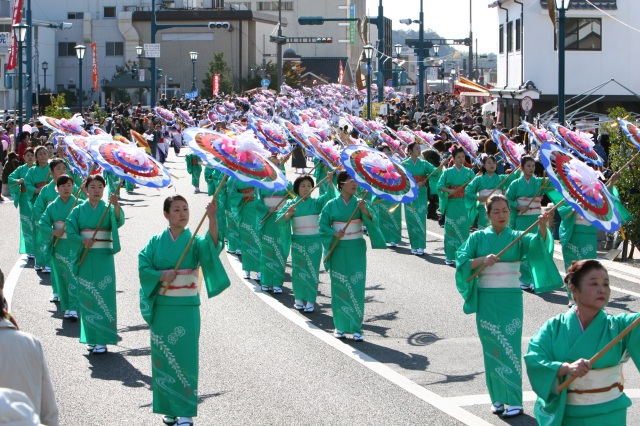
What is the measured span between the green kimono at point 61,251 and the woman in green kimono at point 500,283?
533 centimetres

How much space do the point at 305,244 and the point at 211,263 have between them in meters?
5.14

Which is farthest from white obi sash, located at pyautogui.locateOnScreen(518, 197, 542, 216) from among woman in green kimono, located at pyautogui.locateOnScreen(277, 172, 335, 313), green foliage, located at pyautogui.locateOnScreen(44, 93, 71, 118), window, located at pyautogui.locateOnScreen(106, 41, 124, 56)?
window, located at pyautogui.locateOnScreen(106, 41, 124, 56)

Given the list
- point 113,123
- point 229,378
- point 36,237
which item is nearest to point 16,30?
point 113,123

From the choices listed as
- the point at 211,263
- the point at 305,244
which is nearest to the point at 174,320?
the point at 211,263

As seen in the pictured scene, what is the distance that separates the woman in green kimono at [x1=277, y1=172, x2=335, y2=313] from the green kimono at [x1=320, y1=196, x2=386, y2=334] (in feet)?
4.88

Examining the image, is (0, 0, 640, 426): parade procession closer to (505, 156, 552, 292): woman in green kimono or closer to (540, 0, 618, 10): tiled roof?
(505, 156, 552, 292): woman in green kimono

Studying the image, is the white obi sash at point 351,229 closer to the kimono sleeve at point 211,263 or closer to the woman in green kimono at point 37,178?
the kimono sleeve at point 211,263

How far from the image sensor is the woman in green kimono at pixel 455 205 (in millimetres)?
17438

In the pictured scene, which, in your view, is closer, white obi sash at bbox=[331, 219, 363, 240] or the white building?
white obi sash at bbox=[331, 219, 363, 240]

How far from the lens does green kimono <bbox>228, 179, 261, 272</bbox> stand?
16000 millimetres

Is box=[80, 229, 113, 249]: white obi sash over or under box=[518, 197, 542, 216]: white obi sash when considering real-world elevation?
under

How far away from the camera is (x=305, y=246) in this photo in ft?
45.6

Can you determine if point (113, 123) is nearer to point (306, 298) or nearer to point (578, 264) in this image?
point (306, 298)

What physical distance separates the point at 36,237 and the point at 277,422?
9.13m
